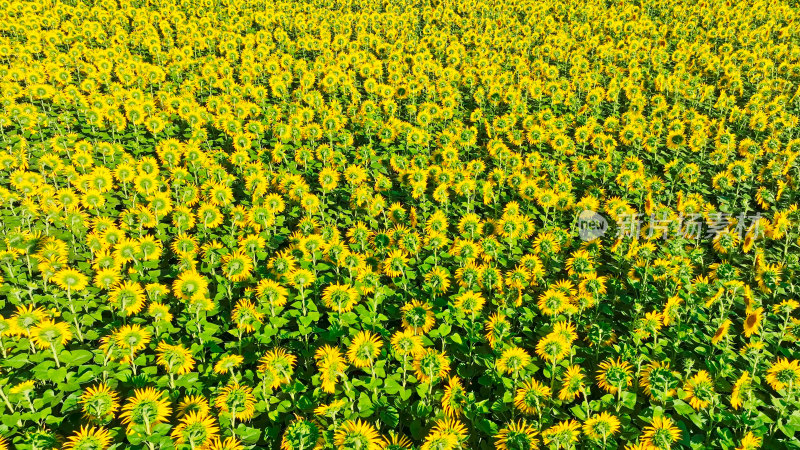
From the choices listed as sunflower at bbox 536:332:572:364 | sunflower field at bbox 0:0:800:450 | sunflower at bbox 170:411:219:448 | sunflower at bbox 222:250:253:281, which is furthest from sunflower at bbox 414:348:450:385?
sunflower at bbox 222:250:253:281

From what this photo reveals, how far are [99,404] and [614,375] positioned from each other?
419 cm

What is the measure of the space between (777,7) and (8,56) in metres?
20.6

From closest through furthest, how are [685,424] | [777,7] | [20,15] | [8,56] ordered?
[685,424] → [8,56] → [20,15] → [777,7]

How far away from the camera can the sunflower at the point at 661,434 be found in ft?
12.0

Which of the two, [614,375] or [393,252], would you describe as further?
[393,252]

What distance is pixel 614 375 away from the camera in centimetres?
419

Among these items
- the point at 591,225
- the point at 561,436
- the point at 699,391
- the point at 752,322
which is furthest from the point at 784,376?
the point at 591,225

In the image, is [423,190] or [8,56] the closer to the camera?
[423,190]

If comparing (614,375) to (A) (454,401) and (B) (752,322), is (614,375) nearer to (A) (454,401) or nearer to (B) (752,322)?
(A) (454,401)

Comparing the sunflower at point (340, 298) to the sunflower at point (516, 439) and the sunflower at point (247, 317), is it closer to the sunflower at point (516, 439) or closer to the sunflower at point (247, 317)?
the sunflower at point (247, 317)

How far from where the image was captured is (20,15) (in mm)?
13484

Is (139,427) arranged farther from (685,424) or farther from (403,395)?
(685,424)

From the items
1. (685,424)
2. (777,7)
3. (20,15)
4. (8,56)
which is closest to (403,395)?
(685,424)

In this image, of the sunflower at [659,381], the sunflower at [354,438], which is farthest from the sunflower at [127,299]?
the sunflower at [659,381]
